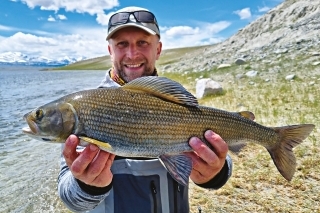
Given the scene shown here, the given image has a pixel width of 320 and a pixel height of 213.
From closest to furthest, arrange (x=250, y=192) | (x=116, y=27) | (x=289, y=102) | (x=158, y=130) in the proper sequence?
(x=158, y=130) → (x=116, y=27) → (x=250, y=192) → (x=289, y=102)

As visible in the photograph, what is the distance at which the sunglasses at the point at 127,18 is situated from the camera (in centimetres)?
381

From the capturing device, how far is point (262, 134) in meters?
3.10

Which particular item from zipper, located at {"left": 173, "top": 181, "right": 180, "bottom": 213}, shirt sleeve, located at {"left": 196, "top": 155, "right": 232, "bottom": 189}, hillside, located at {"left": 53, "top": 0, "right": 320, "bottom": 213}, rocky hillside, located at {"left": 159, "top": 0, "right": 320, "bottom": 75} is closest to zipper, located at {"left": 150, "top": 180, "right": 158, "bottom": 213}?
zipper, located at {"left": 173, "top": 181, "right": 180, "bottom": 213}

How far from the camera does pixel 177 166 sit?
8.97 feet

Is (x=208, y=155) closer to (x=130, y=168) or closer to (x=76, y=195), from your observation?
(x=130, y=168)

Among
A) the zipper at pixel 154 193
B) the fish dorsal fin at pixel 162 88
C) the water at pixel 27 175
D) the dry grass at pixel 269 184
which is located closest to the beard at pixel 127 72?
the fish dorsal fin at pixel 162 88

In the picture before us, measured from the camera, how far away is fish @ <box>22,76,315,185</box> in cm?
252

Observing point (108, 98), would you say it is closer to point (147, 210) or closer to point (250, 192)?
point (147, 210)

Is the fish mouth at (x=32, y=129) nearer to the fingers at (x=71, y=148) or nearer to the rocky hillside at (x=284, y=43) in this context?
the fingers at (x=71, y=148)

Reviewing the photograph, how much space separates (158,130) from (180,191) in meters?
1.05

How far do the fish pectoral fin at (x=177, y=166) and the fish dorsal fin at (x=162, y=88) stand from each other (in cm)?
50

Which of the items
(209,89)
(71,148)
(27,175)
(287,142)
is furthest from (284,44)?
(71,148)

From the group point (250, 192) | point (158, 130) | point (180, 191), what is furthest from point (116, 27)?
point (250, 192)

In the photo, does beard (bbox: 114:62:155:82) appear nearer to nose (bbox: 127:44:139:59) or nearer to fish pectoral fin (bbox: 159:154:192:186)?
nose (bbox: 127:44:139:59)
